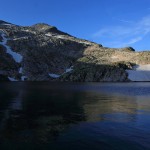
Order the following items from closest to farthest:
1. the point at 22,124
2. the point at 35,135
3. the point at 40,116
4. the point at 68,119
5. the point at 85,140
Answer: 1. the point at 85,140
2. the point at 35,135
3. the point at 22,124
4. the point at 68,119
5. the point at 40,116

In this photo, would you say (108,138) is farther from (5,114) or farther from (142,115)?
(5,114)

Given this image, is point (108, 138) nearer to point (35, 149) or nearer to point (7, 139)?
point (35, 149)

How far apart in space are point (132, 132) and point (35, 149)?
1074 cm

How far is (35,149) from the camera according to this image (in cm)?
2169

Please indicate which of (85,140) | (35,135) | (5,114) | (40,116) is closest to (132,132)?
(85,140)

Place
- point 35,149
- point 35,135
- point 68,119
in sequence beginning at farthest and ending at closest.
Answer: point 68,119 → point 35,135 → point 35,149

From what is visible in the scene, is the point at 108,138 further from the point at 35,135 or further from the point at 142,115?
the point at 142,115

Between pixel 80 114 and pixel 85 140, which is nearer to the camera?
pixel 85 140

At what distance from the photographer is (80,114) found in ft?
129

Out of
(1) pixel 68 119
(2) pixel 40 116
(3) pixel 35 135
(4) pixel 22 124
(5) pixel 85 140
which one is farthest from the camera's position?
(2) pixel 40 116

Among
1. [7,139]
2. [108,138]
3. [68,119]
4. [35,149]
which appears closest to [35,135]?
[7,139]

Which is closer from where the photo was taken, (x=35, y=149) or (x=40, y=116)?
(x=35, y=149)

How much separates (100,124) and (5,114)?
15.0m

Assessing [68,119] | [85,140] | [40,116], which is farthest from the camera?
[40,116]
